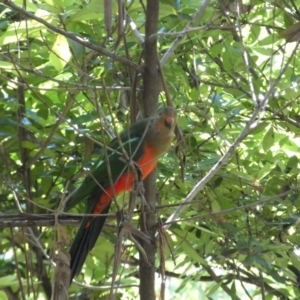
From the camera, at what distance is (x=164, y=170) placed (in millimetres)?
2170

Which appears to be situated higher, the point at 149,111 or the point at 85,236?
the point at 149,111

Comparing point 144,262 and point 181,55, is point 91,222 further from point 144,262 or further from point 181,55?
point 181,55

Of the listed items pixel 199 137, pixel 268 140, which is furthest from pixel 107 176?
pixel 268 140

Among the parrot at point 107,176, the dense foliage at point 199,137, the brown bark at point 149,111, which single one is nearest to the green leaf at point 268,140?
the dense foliage at point 199,137

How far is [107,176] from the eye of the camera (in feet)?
6.97

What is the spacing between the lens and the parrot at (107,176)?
6.12ft

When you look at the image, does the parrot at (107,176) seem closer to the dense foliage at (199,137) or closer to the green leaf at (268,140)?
the dense foliage at (199,137)

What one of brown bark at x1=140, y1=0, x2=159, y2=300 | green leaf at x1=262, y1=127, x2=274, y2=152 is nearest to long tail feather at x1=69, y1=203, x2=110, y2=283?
brown bark at x1=140, y1=0, x2=159, y2=300

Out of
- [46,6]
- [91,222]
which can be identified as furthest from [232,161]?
[46,6]

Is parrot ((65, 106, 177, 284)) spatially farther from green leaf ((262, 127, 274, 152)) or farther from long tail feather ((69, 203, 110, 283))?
green leaf ((262, 127, 274, 152))

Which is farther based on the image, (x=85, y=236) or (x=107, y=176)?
(x=107, y=176)

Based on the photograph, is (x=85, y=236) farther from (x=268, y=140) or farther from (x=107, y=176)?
(x=268, y=140)

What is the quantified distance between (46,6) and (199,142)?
3.12ft

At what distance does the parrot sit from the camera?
1864 millimetres
